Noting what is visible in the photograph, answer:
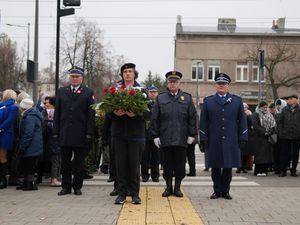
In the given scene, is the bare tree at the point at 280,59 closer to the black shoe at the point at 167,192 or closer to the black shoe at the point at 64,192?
the black shoe at the point at 167,192

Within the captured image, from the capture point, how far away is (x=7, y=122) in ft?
32.9

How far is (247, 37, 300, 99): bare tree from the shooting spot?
162ft

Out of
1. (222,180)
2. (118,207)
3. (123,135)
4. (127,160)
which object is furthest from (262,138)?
Answer: (118,207)

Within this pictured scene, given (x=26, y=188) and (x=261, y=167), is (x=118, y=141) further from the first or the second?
(x=261, y=167)

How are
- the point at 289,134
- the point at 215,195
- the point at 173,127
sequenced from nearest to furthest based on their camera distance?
the point at 173,127
the point at 215,195
the point at 289,134

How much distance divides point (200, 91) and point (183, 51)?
4339mm

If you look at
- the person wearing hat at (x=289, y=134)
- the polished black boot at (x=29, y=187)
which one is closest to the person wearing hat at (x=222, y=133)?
the polished black boot at (x=29, y=187)

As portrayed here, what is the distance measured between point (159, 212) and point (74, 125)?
2.51 m

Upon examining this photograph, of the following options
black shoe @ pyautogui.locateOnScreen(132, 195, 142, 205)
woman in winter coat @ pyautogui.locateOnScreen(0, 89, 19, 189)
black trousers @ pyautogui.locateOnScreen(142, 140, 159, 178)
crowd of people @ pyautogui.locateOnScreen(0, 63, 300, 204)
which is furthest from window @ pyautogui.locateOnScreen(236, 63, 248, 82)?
black shoe @ pyautogui.locateOnScreen(132, 195, 142, 205)

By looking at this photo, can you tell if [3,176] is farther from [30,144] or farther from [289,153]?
[289,153]

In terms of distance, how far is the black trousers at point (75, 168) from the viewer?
9164mm

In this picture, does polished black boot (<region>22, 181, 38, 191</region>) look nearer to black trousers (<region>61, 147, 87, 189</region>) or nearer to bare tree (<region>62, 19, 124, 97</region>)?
black trousers (<region>61, 147, 87, 189</region>)

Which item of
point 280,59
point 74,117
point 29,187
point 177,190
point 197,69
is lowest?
point 29,187

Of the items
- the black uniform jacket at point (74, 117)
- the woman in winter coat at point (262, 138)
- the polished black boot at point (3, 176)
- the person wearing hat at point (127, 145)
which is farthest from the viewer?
the woman in winter coat at point (262, 138)
